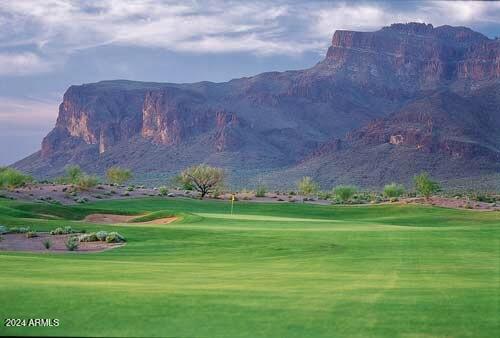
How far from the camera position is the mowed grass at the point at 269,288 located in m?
12.5

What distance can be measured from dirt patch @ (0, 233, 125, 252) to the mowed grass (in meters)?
1.67

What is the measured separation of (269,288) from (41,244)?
18.6 m

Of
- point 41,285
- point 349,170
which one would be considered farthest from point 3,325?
point 349,170

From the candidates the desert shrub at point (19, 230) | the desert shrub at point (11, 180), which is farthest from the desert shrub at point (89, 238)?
the desert shrub at point (11, 180)

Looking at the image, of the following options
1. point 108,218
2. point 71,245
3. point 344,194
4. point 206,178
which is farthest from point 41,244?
point 344,194

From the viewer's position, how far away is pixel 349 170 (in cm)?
15150

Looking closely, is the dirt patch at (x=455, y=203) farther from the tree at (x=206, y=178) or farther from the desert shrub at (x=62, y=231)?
the desert shrub at (x=62, y=231)

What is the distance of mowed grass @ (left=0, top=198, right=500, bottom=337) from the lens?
12.5m

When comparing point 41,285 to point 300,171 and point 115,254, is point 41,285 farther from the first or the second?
point 300,171

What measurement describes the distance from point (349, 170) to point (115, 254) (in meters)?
126

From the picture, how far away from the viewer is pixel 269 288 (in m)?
16.2

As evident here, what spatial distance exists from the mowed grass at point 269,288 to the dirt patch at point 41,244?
167cm

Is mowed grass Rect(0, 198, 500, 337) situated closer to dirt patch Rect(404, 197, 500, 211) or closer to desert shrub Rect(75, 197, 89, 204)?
desert shrub Rect(75, 197, 89, 204)

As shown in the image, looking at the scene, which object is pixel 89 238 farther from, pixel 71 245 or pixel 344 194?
pixel 344 194
